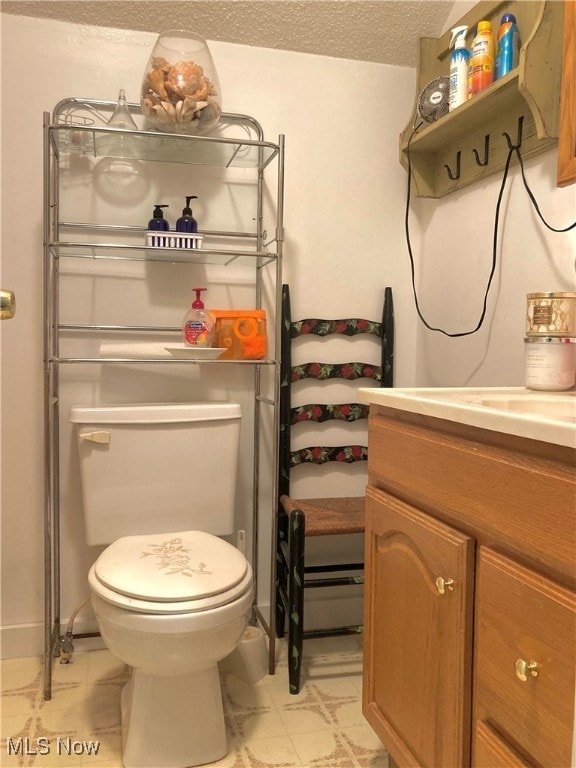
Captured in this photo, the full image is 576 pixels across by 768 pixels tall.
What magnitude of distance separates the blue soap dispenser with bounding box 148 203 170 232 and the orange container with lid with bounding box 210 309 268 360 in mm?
279

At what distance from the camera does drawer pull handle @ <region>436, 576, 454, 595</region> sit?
94cm

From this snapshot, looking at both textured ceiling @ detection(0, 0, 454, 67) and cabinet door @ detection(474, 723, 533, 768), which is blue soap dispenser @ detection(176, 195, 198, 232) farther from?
cabinet door @ detection(474, 723, 533, 768)

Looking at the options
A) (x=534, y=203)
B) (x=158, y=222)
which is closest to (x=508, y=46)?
(x=534, y=203)

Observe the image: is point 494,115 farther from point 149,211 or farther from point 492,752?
point 492,752

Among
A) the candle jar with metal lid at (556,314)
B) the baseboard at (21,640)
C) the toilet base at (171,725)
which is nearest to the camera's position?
the candle jar with metal lid at (556,314)

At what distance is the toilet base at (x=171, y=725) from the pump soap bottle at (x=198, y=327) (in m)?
0.88

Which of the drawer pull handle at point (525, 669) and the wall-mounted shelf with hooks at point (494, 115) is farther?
the wall-mounted shelf with hooks at point (494, 115)

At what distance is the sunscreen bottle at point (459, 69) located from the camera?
1640 millimetres

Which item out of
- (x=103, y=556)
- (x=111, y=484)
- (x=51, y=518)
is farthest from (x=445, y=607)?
(x=51, y=518)

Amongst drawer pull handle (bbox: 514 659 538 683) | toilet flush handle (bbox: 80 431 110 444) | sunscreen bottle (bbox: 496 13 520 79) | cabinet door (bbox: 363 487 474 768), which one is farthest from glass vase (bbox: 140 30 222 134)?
drawer pull handle (bbox: 514 659 538 683)

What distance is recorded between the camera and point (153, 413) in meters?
1.74

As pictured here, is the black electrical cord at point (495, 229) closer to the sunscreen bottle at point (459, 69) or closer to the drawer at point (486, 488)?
the sunscreen bottle at point (459, 69)

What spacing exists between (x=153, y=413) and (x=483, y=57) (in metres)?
1.27

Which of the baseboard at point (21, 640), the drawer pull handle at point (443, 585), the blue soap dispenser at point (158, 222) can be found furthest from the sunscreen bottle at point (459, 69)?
the baseboard at point (21, 640)
